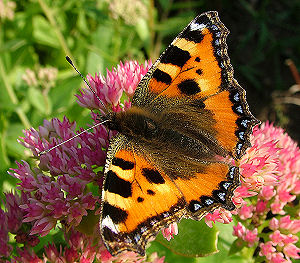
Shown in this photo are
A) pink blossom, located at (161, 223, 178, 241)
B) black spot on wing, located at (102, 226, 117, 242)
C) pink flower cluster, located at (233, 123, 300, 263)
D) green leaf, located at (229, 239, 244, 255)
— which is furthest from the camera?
green leaf, located at (229, 239, 244, 255)

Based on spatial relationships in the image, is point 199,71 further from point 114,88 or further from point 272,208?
point 272,208

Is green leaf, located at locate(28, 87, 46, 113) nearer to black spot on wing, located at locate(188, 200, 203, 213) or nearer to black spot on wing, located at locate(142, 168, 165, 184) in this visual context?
black spot on wing, located at locate(142, 168, 165, 184)

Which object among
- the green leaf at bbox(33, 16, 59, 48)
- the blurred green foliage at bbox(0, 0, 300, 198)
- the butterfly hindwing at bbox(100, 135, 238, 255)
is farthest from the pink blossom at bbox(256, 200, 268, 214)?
the green leaf at bbox(33, 16, 59, 48)

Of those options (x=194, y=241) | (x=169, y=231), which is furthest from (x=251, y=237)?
(x=169, y=231)

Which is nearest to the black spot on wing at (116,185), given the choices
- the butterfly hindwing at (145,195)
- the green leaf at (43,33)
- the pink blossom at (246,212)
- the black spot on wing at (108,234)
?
the butterfly hindwing at (145,195)

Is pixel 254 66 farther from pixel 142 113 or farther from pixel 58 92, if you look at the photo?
pixel 142 113

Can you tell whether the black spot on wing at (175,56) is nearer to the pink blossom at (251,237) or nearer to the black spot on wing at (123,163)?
the black spot on wing at (123,163)
